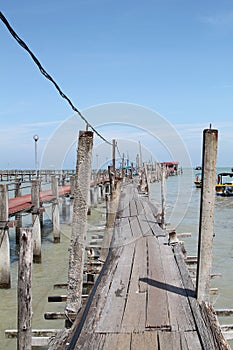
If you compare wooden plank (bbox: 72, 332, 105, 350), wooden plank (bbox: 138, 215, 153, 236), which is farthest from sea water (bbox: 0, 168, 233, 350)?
wooden plank (bbox: 72, 332, 105, 350)

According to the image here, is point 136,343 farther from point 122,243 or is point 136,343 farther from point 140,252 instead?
point 122,243

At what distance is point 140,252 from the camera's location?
672cm

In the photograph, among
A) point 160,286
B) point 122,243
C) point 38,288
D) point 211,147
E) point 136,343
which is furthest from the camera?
point 38,288

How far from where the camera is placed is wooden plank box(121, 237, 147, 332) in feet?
12.2

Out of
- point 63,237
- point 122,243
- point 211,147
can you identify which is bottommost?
point 63,237

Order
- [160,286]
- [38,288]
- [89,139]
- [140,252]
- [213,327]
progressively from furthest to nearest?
1. [38,288]
2. [140,252]
3. [160,286]
4. [89,139]
5. [213,327]

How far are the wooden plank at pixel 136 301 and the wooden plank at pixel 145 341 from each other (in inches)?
3.8

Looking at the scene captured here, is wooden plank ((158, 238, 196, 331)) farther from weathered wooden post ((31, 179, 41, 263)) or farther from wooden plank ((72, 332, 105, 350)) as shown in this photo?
weathered wooden post ((31, 179, 41, 263))

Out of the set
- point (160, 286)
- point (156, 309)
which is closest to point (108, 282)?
point (160, 286)

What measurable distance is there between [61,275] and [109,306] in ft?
23.1

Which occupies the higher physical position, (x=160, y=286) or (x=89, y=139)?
(x=89, y=139)

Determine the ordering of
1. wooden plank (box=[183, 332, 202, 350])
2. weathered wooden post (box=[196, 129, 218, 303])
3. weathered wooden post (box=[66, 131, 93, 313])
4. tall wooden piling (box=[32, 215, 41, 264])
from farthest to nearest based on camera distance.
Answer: tall wooden piling (box=[32, 215, 41, 264])
weathered wooden post (box=[66, 131, 93, 313])
weathered wooden post (box=[196, 129, 218, 303])
wooden plank (box=[183, 332, 202, 350])

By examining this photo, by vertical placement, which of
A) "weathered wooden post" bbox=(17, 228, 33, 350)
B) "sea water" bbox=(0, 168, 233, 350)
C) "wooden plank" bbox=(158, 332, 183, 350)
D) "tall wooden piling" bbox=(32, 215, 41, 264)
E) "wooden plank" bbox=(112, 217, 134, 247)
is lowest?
"sea water" bbox=(0, 168, 233, 350)

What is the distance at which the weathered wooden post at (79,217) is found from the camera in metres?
4.39
